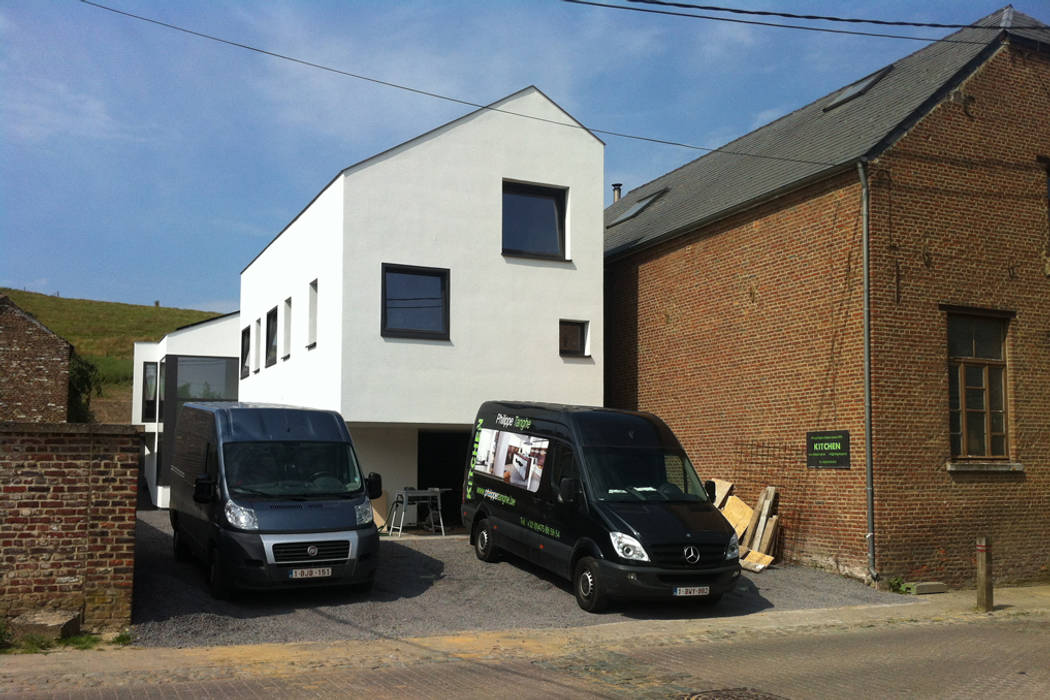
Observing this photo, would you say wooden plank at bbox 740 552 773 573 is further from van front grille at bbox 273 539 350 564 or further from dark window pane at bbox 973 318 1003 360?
van front grille at bbox 273 539 350 564

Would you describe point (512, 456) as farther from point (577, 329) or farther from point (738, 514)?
point (577, 329)

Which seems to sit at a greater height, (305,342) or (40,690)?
(305,342)

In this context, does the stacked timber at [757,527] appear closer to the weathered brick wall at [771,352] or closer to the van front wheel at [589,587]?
the weathered brick wall at [771,352]

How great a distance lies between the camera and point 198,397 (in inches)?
1059

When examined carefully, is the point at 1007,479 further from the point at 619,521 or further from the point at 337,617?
the point at 337,617

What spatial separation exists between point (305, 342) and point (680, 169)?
11436mm

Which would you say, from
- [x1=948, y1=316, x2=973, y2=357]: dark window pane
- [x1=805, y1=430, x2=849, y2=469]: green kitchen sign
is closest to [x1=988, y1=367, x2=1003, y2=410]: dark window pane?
[x1=948, y1=316, x2=973, y2=357]: dark window pane

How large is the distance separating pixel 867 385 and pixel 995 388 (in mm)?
2816

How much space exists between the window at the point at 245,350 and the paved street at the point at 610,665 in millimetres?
16525

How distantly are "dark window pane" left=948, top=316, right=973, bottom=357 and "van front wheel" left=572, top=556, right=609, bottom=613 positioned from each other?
278 inches

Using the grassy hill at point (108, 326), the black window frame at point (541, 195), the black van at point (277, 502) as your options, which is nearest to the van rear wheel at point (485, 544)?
the black van at point (277, 502)

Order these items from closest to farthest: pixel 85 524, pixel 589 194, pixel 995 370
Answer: pixel 85 524 → pixel 995 370 → pixel 589 194

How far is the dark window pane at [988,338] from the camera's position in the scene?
14.8 metres

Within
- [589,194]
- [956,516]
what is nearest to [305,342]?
[589,194]
